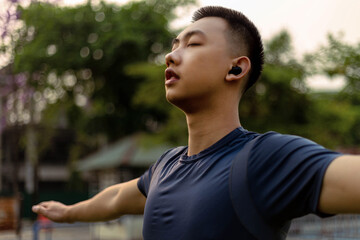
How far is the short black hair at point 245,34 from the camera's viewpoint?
175 centimetres

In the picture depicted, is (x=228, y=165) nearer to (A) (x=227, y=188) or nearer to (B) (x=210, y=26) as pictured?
(A) (x=227, y=188)

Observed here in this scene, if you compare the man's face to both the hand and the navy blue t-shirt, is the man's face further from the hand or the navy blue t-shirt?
the hand

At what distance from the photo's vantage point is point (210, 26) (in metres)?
1.76

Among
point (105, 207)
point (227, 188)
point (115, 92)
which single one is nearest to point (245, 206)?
point (227, 188)

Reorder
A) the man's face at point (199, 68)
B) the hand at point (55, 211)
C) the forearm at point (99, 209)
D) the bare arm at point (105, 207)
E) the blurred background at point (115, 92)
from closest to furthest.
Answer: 1. the man's face at point (199, 68)
2. the bare arm at point (105, 207)
3. the forearm at point (99, 209)
4. the hand at point (55, 211)
5. the blurred background at point (115, 92)

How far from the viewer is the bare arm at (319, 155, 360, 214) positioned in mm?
A: 1237

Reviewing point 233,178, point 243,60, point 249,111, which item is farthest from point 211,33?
point 249,111

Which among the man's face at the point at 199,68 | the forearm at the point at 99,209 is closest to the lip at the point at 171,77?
the man's face at the point at 199,68

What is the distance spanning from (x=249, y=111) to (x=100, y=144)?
15.9 m

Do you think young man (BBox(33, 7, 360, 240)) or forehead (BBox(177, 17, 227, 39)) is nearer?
young man (BBox(33, 7, 360, 240))

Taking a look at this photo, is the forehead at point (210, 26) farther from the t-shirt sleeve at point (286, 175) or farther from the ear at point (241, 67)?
the t-shirt sleeve at point (286, 175)

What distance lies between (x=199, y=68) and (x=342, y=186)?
2.13 ft

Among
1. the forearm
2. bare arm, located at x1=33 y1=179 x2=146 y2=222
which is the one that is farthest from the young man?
the forearm

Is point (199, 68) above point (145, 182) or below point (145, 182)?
above
